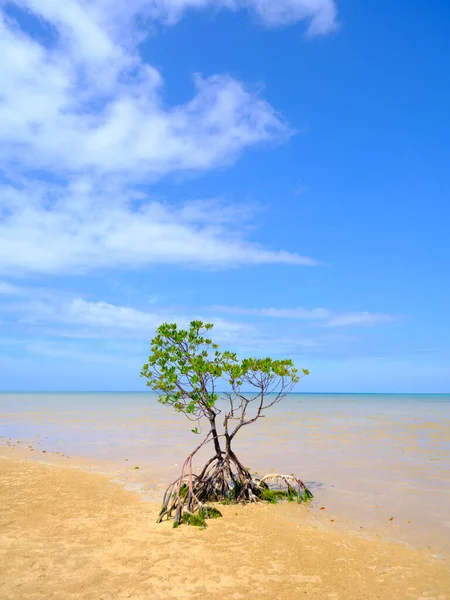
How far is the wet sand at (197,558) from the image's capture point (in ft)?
25.3

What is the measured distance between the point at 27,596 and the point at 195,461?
44.8ft

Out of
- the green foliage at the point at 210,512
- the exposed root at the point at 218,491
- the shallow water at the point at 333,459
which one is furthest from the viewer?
the shallow water at the point at 333,459

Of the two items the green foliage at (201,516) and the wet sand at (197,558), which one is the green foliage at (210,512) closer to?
the green foliage at (201,516)

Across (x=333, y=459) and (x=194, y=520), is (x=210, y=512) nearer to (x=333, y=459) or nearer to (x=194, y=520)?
(x=194, y=520)

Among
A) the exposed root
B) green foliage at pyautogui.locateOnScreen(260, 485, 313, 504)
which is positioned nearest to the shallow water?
green foliage at pyautogui.locateOnScreen(260, 485, 313, 504)

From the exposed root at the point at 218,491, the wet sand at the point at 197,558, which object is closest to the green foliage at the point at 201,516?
the exposed root at the point at 218,491

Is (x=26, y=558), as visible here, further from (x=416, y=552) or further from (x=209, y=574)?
(x=416, y=552)

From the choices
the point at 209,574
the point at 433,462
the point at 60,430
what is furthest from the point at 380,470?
the point at 60,430

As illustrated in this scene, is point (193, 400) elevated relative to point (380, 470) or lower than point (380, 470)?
elevated

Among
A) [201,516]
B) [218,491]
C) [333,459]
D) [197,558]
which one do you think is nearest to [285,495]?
[218,491]

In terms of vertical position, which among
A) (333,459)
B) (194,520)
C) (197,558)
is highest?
(333,459)

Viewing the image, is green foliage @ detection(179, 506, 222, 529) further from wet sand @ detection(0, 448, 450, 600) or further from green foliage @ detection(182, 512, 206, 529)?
wet sand @ detection(0, 448, 450, 600)

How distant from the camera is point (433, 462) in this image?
67.6 ft

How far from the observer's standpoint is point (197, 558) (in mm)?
8969
